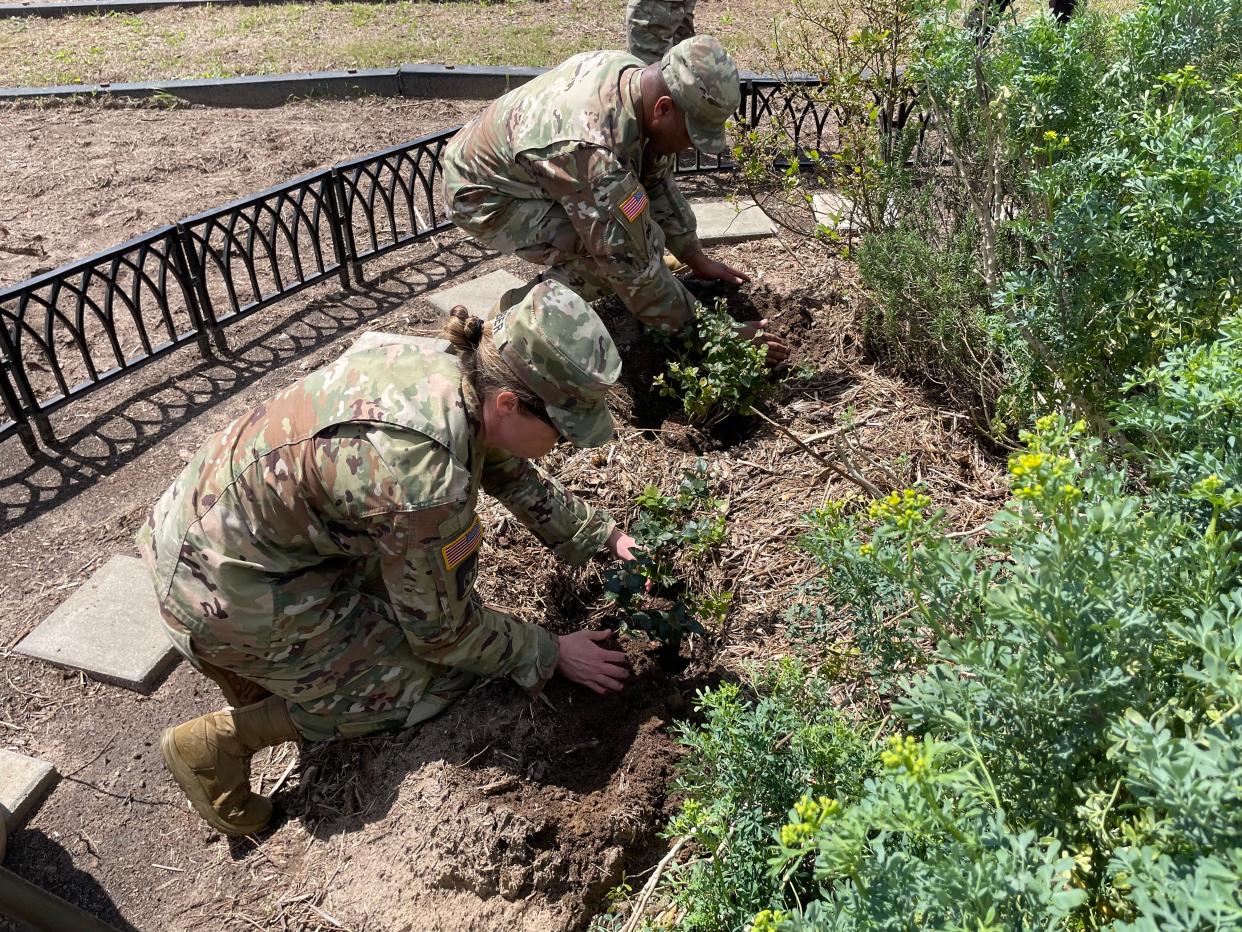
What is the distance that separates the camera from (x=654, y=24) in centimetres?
580

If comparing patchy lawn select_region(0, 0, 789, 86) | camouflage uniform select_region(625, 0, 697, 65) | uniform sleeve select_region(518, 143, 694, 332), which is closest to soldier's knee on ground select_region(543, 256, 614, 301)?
uniform sleeve select_region(518, 143, 694, 332)

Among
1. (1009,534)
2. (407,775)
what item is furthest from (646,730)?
(1009,534)

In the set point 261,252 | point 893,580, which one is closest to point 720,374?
point 893,580

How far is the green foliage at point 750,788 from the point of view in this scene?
6.77ft

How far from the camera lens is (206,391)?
4.86 m

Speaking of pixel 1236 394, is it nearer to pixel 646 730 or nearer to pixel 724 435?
pixel 646 730

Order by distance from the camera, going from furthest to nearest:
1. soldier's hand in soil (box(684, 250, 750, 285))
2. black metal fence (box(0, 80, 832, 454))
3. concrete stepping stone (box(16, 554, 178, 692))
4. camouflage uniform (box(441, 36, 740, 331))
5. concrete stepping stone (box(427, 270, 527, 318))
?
concrete stepping stone (box(427, 270, 527, 318))
soldier's hand in soil (box(684, 250, 750, 285))
black metal fence (box(0, 80, 832, 454))
camouflage uniform (box(441, 36, 740, 331))
concrete stepping stone (box(16, 554, 178, 692))

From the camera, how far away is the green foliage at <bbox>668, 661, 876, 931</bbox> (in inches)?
81.2

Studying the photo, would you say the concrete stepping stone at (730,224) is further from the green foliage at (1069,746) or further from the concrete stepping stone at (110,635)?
the green foliage at (1069,746)

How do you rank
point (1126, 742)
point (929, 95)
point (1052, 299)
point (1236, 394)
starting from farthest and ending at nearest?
1. point (929, 95)
2. point (1052, 299)
3. point (1236, 394)
4. point (1126, 742)

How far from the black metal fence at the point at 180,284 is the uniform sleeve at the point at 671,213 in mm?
637

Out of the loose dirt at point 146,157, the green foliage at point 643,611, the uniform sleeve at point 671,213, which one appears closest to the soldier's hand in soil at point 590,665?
the green foliage at point 643,611

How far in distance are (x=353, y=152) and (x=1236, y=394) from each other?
6.90 metres

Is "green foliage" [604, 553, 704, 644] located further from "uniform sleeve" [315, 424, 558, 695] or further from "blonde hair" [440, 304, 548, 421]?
"blonde hair" [440, 304, 548, 421]
